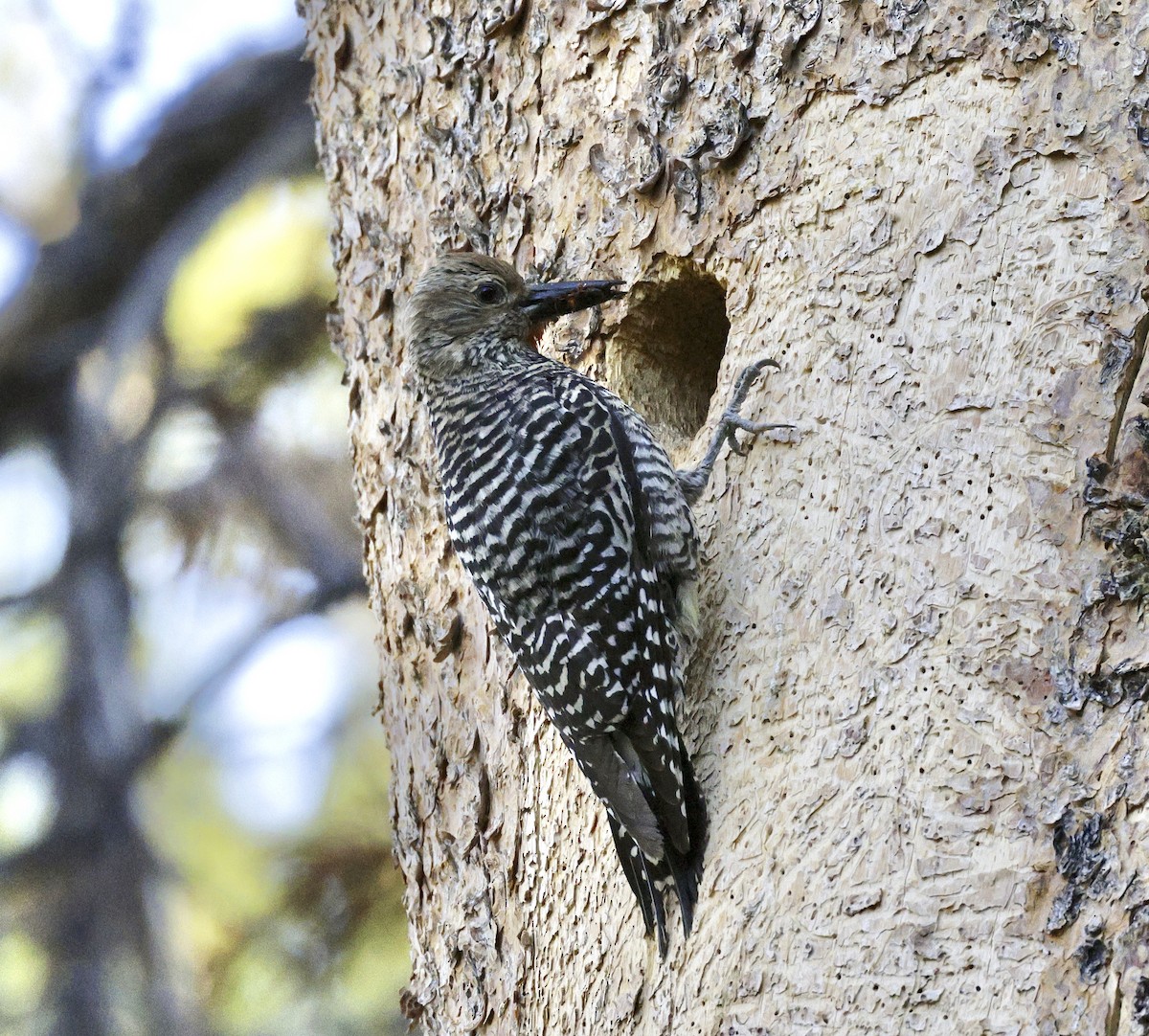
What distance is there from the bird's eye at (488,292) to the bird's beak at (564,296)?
8 cm

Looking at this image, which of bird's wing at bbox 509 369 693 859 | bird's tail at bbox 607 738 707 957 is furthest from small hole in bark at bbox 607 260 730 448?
bird's tail at bbox 607 738 707 957

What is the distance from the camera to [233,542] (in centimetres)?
512

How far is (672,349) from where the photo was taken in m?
3.51

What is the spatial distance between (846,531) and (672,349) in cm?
106

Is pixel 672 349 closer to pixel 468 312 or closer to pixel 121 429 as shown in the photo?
pixel 468 312

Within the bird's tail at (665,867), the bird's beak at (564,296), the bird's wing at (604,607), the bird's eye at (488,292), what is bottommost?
the bird's tail at (665,867)

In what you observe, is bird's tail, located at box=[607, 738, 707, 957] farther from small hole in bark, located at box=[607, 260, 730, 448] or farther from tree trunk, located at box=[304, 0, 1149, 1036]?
small hole in bark, located at box=[607, 260, 730, 448]

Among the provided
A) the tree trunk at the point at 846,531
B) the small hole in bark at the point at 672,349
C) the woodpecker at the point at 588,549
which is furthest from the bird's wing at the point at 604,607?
the small hole in bark at the point at 672,349

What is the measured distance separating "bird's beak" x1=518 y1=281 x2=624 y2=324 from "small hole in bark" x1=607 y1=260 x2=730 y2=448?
3.6 inches

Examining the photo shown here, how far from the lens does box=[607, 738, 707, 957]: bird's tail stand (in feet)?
8.45

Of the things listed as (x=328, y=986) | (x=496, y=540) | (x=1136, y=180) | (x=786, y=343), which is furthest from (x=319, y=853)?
(x=1136, y=180)

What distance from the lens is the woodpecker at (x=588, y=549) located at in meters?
2.62

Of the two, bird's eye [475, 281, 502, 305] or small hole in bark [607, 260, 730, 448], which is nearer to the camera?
small hole in bark [607, 260, 730, 448]

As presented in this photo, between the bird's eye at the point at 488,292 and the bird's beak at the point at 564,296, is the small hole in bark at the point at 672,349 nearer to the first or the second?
the bird's beak at the point at 564,296
